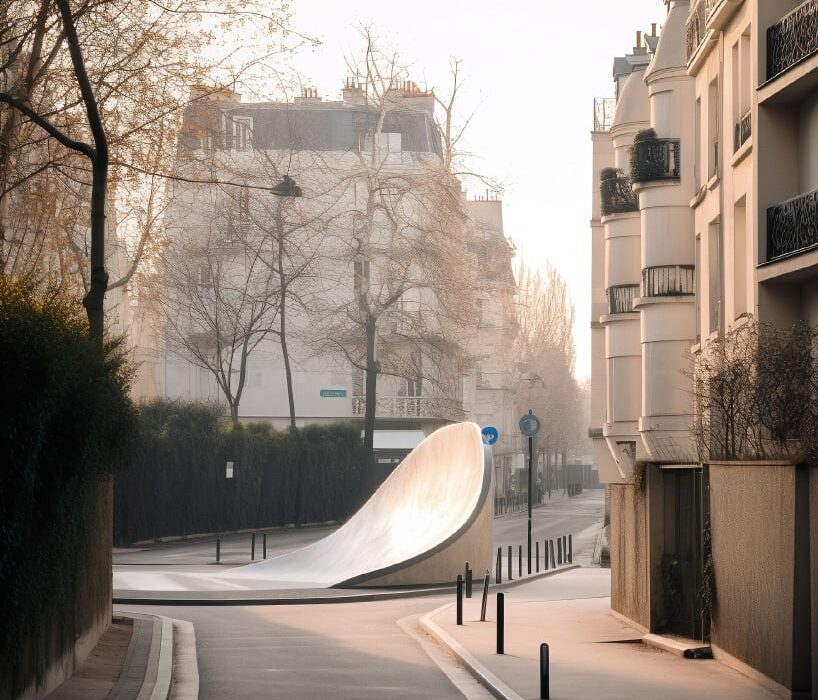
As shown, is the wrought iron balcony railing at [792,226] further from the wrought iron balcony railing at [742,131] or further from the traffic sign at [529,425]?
the traffic sign at [529,425]

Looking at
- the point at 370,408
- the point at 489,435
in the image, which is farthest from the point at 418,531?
the point at 370,408

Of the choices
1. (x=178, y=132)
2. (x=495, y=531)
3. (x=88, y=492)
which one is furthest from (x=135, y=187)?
(x=495, y=531)

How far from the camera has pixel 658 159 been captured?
→ 99.6 feet

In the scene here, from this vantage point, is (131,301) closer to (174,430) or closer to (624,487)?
(174,430)

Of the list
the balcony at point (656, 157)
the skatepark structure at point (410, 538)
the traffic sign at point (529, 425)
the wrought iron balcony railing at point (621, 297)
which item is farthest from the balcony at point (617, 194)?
the skatepark structure at point (410, 538)

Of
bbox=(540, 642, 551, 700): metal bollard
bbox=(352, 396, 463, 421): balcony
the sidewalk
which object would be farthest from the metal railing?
bbox=(352, 396, 463, 421): balcony

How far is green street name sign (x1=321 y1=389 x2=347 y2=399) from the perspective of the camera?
2854 inches

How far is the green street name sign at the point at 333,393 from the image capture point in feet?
238

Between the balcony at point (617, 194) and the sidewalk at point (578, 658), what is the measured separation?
1380cm

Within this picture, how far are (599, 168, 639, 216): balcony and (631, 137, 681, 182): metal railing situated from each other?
6.60 meters

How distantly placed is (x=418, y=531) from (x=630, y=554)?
45.6 feet

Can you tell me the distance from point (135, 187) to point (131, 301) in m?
42.4

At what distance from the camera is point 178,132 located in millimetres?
22578

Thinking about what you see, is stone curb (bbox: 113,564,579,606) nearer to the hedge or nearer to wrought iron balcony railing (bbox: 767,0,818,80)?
the hedge
